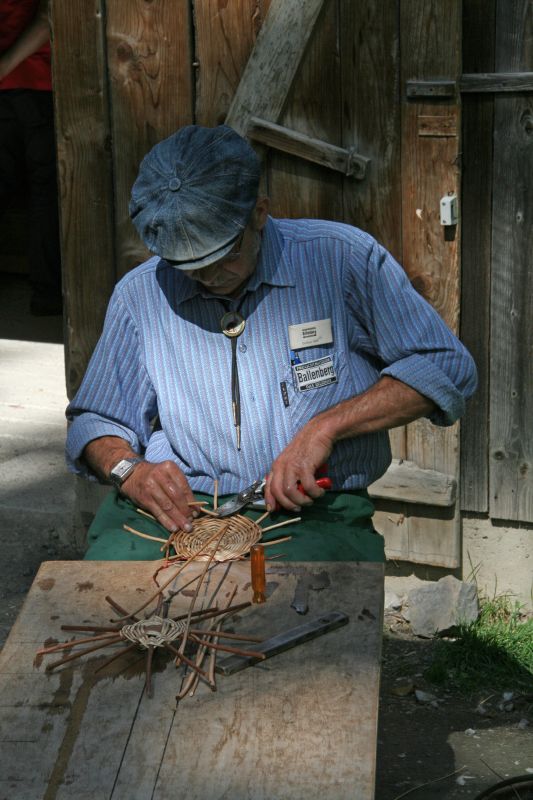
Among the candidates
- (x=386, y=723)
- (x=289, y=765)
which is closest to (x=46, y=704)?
(x=289, y=765)

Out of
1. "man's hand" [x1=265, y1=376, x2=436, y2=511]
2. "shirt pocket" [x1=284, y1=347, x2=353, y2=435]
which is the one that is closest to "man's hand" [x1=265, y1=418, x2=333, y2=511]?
"man's hand" [x1=265, y1=376, x2=436, y2=511]

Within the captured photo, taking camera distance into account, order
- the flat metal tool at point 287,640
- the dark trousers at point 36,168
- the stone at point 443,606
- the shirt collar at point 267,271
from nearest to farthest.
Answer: the flat metal tool at point 287,640 < the shirt collar at point 267,271 < the stone at point 443,606 < the dark trousers at point 36,168

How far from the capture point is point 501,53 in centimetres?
386

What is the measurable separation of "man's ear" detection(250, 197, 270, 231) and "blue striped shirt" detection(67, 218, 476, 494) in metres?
0.07

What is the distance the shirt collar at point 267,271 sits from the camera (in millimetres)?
3146

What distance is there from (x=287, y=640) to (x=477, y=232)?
81.4 inches

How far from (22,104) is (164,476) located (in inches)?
172

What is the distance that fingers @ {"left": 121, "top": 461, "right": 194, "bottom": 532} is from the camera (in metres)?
3.00

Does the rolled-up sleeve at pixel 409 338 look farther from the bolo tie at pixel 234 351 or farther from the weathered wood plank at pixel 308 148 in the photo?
the weathered wood plank at pixel 308 148

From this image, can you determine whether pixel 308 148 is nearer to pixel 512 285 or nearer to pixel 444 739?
pixel 512 285

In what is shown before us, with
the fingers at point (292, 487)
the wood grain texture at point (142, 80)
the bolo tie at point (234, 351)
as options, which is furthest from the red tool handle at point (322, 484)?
the wood grain texture at point (142, 80)

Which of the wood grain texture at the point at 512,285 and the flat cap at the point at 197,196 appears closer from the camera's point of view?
the flat cap at the point at 197,196

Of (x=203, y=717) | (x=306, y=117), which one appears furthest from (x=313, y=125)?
(x=203, y=717)

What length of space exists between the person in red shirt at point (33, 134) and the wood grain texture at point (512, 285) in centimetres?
335
